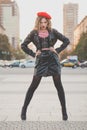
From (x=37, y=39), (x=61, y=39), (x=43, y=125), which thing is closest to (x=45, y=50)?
(x=37, y=39)

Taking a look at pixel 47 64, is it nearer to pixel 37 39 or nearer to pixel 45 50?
pixel 45 50

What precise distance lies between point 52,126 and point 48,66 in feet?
3.48

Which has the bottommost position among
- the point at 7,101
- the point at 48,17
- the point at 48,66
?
the point at 7,101

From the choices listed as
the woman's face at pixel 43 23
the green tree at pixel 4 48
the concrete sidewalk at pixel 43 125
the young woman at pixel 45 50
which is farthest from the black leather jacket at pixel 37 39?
the green tree at pixel 4 48

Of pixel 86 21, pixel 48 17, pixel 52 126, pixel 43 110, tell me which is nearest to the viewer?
pixel 52 126

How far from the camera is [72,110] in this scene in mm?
10805

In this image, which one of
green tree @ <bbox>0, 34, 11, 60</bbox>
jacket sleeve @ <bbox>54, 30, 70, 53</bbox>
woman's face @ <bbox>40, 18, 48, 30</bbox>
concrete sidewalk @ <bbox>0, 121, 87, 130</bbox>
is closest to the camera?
concrete sidewalk @ <bbox>0, 121, 87, 130</bbox>

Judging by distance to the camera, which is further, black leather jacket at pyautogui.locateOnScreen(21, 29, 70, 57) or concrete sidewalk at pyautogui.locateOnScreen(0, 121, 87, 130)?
black leather jacket at pyautogui.locateOnScreen(21, 29, 70, 57)

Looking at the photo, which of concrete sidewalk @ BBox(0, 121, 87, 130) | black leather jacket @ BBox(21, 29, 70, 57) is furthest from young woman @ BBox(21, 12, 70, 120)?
concrete sidewalk @ BBox(0, 121, 87, 130)

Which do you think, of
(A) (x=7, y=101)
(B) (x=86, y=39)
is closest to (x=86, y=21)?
(B) (x=86, y=39)

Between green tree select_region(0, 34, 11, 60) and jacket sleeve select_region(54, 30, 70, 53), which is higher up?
jacket sleeve select_region(54, 30, 70, 53)

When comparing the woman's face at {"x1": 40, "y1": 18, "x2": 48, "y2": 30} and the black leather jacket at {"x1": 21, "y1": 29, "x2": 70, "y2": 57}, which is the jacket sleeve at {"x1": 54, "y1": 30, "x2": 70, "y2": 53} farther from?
the woman's face at {"x1": 40, "y1": 18, "x2": 48, "y2": 30}

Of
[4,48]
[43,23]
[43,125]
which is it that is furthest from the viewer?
[4,48]

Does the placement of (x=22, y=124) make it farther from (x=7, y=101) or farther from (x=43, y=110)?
(x=7, y=101)
